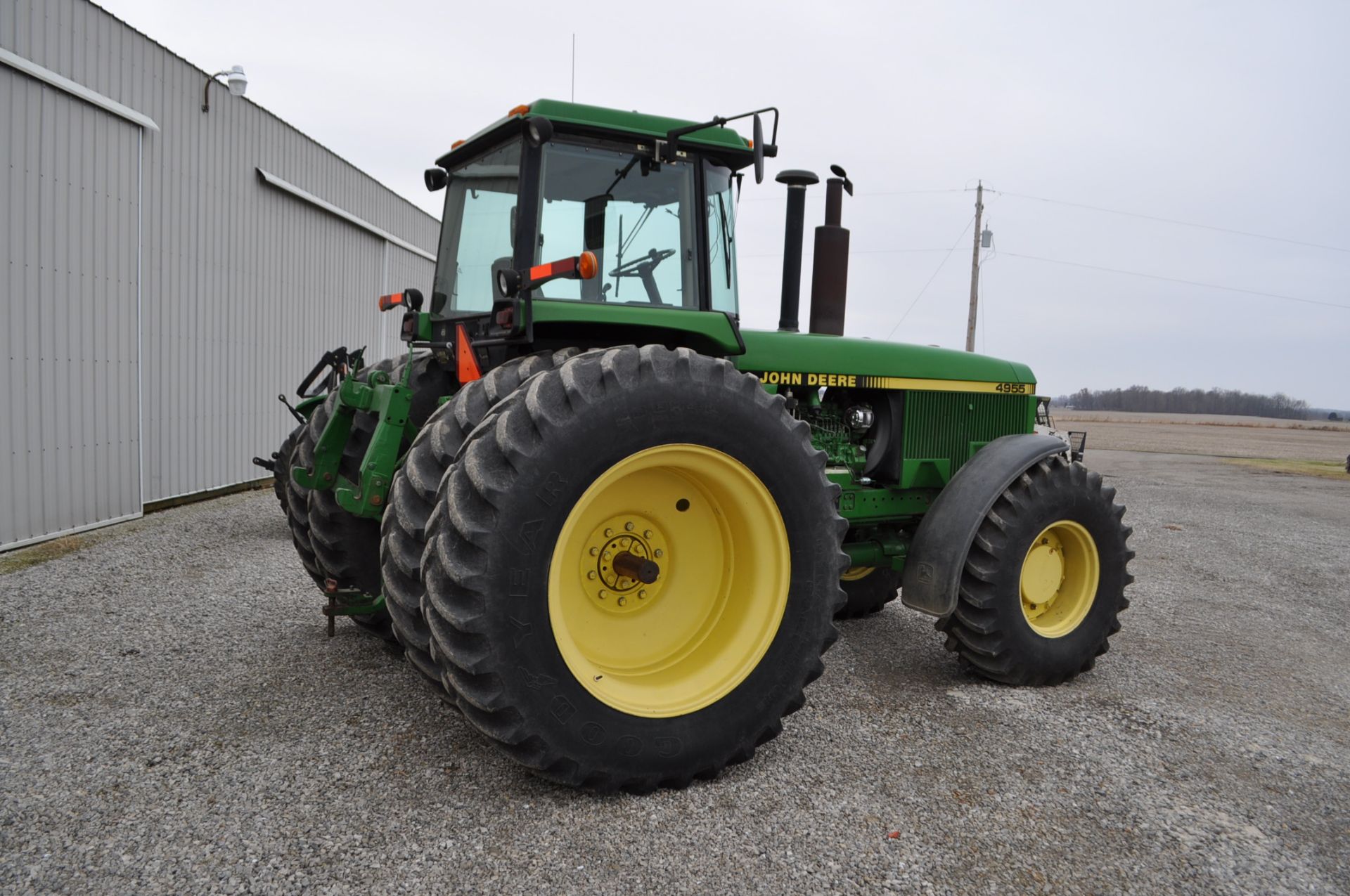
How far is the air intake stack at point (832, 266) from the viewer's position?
14.8ft

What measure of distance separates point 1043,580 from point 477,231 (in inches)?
120

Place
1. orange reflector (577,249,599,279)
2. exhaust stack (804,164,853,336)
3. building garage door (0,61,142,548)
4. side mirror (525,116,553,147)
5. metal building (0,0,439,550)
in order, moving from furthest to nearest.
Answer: metal building (0,0,439,550), building garage door (0,61,142,548), exhaust stack (804,164,853,336), side mirror (525,116,553,147), orange reflector (577,249,599,279)

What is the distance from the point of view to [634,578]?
9.58 feet

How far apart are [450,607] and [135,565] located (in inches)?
176

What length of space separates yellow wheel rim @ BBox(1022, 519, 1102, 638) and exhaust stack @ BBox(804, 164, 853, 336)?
1483 mm

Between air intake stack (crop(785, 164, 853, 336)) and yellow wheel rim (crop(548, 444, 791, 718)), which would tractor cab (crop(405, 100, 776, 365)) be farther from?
air intake stack (crop(785, 164, 853, 336))

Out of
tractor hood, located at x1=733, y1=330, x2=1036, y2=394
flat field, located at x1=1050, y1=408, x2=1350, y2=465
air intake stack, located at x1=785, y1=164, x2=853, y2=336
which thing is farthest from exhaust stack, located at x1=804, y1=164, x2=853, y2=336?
flat field, located at x1=1050, y1=408, x2=1350, y2=465

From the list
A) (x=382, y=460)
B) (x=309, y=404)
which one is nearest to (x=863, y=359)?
(x=382, y=460)

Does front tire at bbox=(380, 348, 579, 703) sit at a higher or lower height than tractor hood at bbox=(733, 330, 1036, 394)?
lower

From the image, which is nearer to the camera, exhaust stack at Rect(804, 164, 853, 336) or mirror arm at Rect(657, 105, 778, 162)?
mirror arm at Rect(657, 105, 778, 162)

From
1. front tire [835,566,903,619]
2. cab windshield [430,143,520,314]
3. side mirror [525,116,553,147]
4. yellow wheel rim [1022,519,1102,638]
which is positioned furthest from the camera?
front tire [835,566,903,619]

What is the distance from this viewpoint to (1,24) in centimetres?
602

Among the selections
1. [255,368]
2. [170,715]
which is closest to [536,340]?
[170,715]

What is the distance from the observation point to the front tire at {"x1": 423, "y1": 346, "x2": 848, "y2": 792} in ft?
8.09
